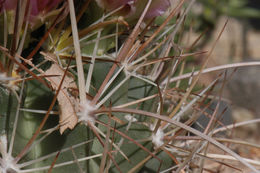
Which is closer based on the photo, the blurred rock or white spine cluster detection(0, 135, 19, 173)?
white spine cluster detection(0, 135, 19, 173)

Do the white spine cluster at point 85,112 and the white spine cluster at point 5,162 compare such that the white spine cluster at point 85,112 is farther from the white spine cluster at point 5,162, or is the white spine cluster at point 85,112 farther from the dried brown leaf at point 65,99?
the white spine cluster at point 5,162

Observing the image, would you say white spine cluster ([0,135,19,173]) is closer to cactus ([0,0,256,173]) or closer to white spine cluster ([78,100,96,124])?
cactus ([0,0,256,173])

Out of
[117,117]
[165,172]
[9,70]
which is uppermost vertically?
[9,70]

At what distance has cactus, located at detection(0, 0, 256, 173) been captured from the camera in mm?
473

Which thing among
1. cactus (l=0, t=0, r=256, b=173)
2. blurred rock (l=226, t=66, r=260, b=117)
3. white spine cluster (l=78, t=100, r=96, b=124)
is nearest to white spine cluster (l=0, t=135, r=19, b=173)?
cactus (l=0, t=0, r=256, b=173)

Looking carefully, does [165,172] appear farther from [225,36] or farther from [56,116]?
[225,36]

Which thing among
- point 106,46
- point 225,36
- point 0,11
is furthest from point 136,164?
point 225,36

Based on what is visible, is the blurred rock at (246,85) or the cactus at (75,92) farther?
the blurred rock at (246,85)

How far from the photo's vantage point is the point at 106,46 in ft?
1.98

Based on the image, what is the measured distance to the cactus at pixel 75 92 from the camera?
473mm

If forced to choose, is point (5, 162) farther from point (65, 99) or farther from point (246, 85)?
point (246, 85)

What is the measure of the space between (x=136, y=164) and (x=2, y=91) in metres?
0.24

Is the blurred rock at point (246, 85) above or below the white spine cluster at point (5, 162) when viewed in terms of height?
below

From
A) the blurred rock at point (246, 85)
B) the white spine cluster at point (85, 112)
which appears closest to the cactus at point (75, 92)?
the white spine cluster at point (85, 112)
